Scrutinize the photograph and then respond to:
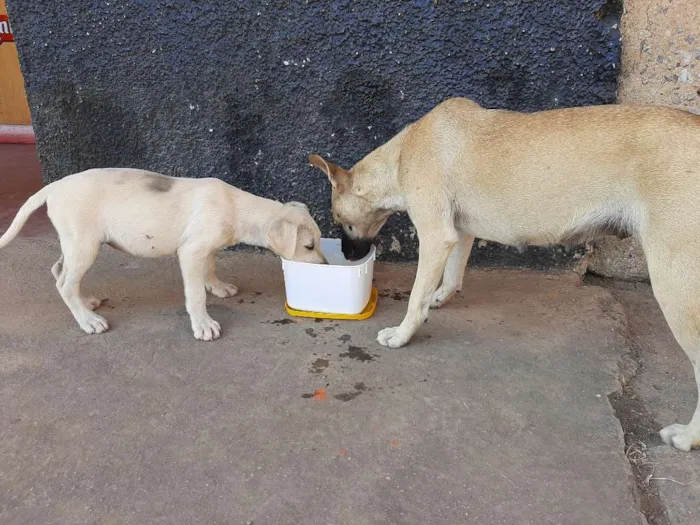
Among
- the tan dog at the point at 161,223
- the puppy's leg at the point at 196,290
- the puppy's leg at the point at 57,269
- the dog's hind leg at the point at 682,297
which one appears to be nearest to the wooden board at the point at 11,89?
the puppy's leg at the point at 57,269

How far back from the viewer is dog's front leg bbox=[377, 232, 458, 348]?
3359mm

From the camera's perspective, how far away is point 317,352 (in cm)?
346

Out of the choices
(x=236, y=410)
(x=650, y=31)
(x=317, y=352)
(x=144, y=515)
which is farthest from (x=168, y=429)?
(x=650, y=31)

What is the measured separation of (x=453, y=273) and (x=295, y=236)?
113cm

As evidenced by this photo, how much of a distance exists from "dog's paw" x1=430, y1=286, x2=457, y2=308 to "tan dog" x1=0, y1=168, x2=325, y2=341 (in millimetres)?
856

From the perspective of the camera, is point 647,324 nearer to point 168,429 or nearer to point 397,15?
point 397,15

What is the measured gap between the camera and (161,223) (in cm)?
347

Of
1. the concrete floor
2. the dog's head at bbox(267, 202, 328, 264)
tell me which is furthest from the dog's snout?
the concrete floor

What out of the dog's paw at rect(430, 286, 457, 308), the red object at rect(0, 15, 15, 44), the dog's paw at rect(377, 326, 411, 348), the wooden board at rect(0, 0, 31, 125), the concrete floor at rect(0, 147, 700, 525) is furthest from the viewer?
the wooden board at rect(0, 0, 31, 125)

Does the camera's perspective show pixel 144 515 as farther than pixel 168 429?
No

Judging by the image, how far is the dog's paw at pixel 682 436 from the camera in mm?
2670

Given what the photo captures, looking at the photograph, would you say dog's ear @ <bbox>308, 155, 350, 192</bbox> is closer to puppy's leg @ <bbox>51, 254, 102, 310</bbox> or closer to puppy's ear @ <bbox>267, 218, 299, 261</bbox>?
puppy's ear @ <bbox>267, 218, 299, 261</bbox>

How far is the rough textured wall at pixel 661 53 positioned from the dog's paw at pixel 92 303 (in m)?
3.72

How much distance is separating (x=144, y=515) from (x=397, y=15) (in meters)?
3.34
